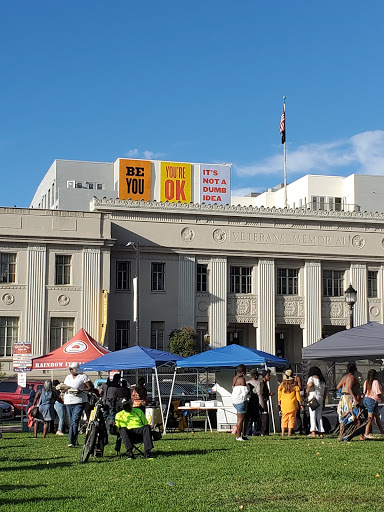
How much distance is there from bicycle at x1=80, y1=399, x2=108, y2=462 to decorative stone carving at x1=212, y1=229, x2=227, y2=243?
3490 centimetres

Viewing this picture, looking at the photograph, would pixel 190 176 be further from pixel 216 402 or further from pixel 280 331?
pixel 216 402

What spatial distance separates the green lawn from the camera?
1033cm

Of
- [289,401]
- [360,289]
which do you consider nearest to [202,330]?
[360,289]

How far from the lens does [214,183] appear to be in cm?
7588

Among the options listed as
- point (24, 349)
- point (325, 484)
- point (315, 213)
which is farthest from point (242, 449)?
point (315, 213)

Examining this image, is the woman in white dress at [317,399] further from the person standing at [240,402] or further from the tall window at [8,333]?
the tall window at [8,333]

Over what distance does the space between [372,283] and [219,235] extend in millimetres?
10573

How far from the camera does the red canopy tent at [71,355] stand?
3064cm

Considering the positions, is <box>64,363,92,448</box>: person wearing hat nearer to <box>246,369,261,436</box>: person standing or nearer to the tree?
<box>246,369,261,436</box>: person standing

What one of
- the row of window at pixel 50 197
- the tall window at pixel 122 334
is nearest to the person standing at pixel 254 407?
the tall window at pixel 122 334

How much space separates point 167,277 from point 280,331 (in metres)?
8.69

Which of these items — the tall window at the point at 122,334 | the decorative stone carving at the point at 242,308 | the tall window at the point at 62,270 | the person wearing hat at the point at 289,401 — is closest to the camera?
the person wearing hat at the point at 289,401

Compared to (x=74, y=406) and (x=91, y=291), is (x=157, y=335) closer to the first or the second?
(x=91, y=291)

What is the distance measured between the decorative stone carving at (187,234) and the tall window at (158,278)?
2.03 m
